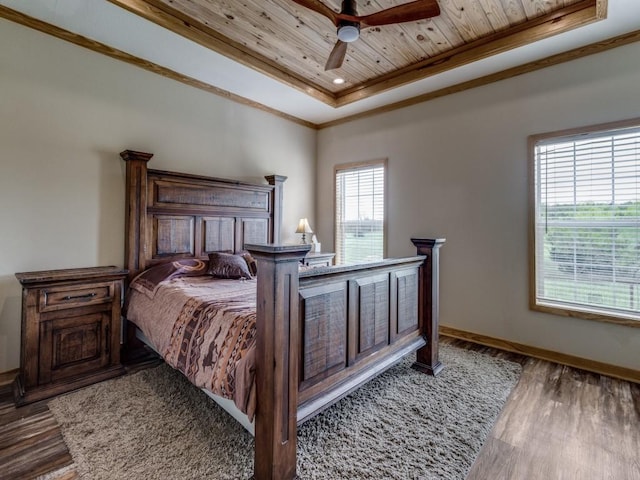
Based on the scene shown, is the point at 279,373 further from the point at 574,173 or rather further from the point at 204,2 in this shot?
the point at 574,173

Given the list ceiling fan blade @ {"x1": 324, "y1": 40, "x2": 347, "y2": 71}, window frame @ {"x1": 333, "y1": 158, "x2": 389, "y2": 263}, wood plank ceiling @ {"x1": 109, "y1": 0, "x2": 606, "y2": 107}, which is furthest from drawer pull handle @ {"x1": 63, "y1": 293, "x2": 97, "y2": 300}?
window frame @ {"x1": 333, "y1": 158, "x2": 389, "y2": 263}

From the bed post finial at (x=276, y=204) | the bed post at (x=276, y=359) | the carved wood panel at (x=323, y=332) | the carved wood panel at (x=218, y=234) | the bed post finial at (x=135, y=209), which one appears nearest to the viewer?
the bed post at (x=276, y=359)

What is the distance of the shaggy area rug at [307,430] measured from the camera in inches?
63.2

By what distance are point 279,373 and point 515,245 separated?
9.38ft

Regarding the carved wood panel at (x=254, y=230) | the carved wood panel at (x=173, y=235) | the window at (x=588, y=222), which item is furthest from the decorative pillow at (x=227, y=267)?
the window at (x=588, y=222)

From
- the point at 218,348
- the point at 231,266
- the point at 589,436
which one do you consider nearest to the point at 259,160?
the point at 231,266

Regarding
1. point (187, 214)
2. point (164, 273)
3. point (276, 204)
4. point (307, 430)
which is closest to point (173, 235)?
point (187, 214)

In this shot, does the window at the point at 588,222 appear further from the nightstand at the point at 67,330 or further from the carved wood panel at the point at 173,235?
the nightstand at the point at 67,330

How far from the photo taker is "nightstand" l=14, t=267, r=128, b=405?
7.23ft

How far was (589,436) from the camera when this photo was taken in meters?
1.88

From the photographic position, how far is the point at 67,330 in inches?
93.6

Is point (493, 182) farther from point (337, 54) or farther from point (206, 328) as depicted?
point (206, 328)

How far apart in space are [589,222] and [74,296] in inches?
174

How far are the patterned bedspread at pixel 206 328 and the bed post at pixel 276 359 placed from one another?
10 cm
